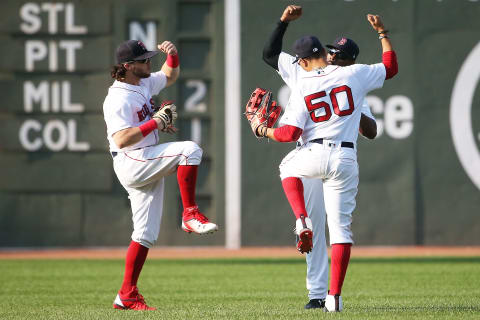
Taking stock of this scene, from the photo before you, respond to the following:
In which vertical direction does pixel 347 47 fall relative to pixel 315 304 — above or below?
above

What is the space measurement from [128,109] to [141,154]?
326mm

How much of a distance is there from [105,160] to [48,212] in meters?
1.05

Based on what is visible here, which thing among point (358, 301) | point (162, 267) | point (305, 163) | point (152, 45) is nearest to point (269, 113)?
point (305, 163)

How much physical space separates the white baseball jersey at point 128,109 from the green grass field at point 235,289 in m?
1.20

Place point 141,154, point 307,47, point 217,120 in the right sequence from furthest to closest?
1. point 217,120
2. point 141,154
3. point 307,47

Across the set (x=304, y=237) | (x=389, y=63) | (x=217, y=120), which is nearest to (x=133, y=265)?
(x=304, y=237)

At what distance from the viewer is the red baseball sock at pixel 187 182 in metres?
6.33

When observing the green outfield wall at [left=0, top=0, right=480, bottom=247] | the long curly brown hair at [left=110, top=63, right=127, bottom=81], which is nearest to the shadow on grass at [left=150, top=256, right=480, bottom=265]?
the green outfield wall at [left=0, top=0, right=480, bottom=247]

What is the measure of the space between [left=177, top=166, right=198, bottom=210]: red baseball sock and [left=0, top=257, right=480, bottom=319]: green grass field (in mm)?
756

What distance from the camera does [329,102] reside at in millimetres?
5934

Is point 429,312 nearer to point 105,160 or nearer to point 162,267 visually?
point 162,267

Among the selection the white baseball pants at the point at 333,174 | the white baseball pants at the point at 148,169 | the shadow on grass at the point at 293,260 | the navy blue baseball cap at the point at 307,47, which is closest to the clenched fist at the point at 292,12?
the navy blue baseball cap at the point at 307,47

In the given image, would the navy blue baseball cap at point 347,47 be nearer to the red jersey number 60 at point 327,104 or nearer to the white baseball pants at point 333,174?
the red jersey number 60 at point 327,104

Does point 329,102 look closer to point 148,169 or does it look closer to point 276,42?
point 276,42
